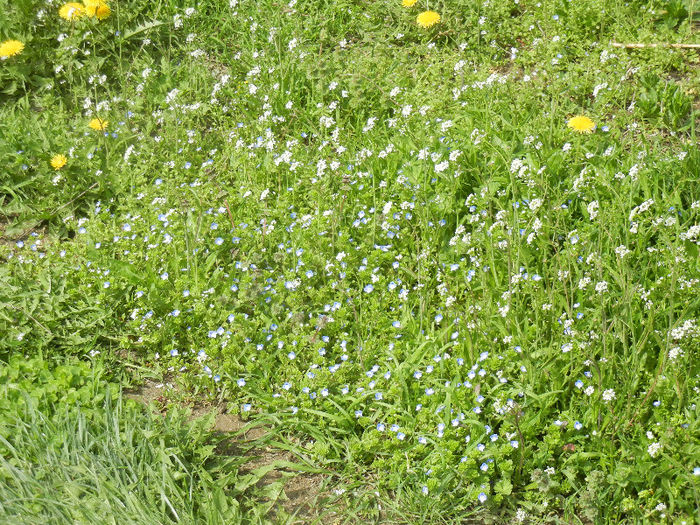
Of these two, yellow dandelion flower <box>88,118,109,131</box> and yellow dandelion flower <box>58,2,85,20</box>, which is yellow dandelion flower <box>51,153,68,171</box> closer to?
yellow dandelion flower <box>88,118,109,131</box>

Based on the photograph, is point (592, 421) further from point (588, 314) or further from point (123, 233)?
point (123, 233)

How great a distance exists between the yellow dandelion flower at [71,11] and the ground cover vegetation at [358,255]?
0.07 ft

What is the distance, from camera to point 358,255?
405 centimetres

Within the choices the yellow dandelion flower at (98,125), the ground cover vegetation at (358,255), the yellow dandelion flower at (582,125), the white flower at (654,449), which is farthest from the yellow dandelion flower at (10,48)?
the white flower at (654,449)

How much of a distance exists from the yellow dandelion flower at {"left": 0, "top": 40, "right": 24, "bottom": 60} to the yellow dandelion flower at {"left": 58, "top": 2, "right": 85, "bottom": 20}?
0.35 meters

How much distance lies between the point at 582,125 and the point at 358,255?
1.43 metres

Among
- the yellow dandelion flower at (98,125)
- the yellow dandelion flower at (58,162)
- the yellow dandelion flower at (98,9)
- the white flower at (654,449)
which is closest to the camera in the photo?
the white flower at (654,449)

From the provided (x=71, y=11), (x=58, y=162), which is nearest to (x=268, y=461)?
(x=58, y=162)

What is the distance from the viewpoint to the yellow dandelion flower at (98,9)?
5.48 metres

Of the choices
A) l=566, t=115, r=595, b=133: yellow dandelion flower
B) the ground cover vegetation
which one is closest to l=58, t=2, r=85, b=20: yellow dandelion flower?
the ground cover vegetation

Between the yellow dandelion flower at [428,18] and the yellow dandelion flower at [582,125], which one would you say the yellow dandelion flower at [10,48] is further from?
the yellow dandelion flower at [582,125]

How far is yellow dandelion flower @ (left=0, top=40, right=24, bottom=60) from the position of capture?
537cm

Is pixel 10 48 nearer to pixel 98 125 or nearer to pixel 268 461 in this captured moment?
pixel 98 125

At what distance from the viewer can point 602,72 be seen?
16.0 feet
